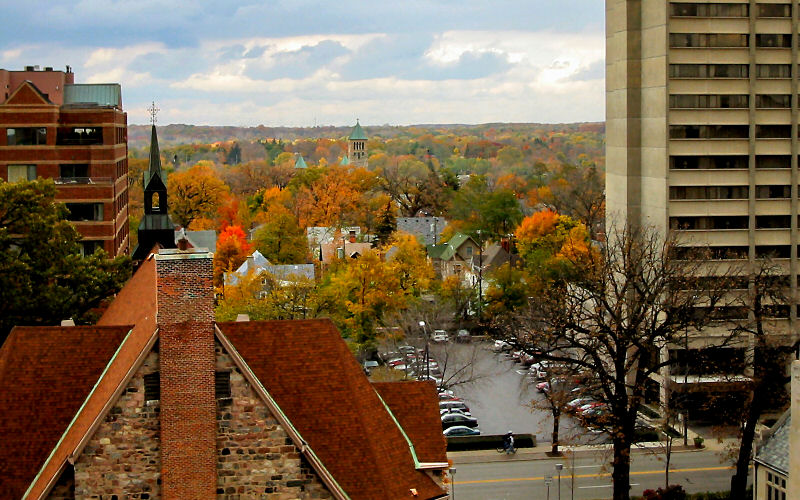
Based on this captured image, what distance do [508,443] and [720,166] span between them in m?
22.7

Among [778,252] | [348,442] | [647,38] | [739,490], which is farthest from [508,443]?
[348,442]

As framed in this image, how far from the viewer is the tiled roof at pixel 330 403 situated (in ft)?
77.4

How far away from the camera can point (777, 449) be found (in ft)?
129

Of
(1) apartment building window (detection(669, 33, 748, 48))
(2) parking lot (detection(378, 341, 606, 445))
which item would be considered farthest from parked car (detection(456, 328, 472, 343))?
(1) apartment building window (detection(669, 33, 748, 48))

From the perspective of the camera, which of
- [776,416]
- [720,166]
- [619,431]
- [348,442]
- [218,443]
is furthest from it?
[720,166]

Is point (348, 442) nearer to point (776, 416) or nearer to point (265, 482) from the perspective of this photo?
point (265, 482)

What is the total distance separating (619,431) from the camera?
39812 mm

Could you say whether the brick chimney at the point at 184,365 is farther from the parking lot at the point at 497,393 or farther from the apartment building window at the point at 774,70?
the apartment building window at the point at 774,70

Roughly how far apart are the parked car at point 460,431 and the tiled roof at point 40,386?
34.2 m

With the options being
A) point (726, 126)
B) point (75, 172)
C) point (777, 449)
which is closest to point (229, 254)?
point (75, 172)

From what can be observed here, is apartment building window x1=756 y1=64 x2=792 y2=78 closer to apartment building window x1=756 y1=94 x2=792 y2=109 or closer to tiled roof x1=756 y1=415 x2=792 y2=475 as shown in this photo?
apartment building window x1=756 y1=94 x2=792 y2=109

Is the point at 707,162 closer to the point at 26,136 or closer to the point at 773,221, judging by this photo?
the point at 773,221

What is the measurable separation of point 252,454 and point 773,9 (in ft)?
170

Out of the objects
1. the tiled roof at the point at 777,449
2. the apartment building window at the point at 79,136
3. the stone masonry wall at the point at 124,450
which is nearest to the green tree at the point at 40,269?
the apartment building window at the point at 79,136
